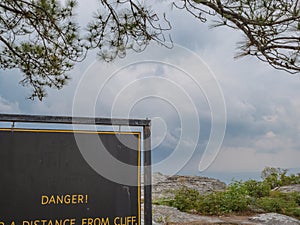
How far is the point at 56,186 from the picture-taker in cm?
275

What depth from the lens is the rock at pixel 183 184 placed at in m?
7.03

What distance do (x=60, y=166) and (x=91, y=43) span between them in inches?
95.7

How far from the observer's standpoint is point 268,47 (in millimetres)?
3578

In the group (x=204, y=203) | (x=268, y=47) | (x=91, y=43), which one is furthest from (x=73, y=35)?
(x=204, y=203)

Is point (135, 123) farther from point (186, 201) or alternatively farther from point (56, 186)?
point (186, 201)

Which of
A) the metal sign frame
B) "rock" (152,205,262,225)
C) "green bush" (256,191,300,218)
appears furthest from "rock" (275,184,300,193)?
the metal sign frame

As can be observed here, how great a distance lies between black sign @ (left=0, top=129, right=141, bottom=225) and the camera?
267cm

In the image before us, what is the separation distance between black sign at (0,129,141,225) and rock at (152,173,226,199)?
12.7 ft

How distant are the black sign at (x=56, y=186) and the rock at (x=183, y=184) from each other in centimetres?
386

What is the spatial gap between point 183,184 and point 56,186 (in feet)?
15.9

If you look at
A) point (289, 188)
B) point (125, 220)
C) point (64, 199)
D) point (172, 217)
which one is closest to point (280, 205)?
point (289, 188)

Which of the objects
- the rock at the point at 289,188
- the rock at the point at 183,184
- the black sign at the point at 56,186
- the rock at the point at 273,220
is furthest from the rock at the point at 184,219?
the rock at the point at 289,188

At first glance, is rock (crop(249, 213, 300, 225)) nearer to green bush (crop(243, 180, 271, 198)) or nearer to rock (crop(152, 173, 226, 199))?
green bush (crop(243, 180, 271, 198))

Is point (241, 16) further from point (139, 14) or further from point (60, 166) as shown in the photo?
point (60, 166)
